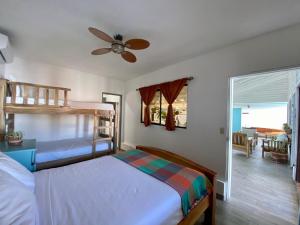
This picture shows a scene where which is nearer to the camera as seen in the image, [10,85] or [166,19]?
[166,19]

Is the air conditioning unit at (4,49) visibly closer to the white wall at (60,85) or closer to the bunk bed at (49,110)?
the bunk bed at (49,110)

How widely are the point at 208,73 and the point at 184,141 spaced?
147cm

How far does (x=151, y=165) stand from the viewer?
189cm

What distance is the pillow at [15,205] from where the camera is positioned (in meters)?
0.77

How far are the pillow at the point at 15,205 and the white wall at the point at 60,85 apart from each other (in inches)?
112

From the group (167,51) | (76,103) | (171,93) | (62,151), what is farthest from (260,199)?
(76,103)

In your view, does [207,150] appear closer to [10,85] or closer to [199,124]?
[199,124]

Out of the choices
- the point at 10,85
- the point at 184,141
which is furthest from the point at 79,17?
the point at 184,141

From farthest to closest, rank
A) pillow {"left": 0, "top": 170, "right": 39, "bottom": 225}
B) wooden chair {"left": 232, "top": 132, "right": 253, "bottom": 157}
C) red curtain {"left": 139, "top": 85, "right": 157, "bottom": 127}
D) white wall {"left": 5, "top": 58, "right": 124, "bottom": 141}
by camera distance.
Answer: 1. wooden chair {"left": 232, "top": 132, "right": 253, "bottom": 157}
2. red curtain {"left": 139, "top": 85, "right": 157, "bottom": 127}
3. white wall {"left": 5, "top": 58, "right": 124, "bottom": 141}
4. pillow {"left": 0, "top": 170, "right": 39, "bottom": 225}

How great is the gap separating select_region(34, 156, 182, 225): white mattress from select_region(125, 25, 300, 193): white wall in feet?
4.95

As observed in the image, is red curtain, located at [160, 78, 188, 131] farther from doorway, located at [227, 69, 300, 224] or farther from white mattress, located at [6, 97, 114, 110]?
white mattress, located at [6, 97, 114, 110]

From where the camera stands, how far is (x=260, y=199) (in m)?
2.23

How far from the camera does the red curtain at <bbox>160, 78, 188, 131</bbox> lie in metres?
3.07

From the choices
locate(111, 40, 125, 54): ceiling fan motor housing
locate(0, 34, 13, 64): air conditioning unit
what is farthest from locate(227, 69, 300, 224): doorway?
locate(0, 34, 13, 64): air conditioning unit
